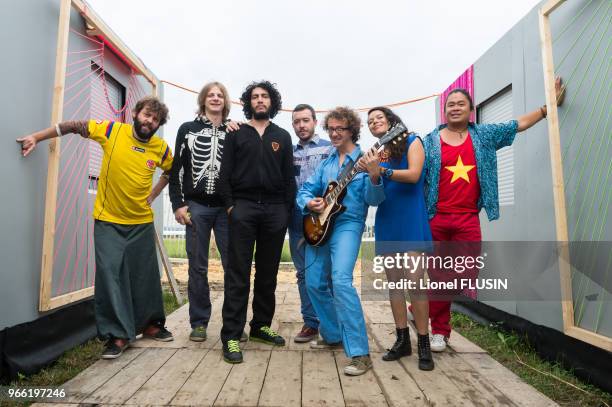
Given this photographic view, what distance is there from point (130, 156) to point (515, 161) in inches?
130

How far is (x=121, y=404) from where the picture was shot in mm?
2324

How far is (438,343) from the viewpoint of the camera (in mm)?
3402

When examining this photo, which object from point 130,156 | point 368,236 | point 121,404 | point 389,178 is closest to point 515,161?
point 389,178

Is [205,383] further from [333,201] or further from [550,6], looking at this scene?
[550,6]

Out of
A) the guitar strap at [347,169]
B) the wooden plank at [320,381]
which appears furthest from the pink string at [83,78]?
the wooden plank at [320,381]

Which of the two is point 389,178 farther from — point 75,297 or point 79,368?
point 75,297

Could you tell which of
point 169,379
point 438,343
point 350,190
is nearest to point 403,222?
point 350,190

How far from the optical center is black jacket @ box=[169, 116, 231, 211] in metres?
3.55

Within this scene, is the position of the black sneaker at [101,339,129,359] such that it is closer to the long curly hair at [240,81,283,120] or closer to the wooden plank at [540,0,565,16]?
the long curly hair at [240,81,283,120]

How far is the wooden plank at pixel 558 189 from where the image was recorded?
3.02m

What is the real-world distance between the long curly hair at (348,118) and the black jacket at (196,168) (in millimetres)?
865

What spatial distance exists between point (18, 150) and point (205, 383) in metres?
1.92

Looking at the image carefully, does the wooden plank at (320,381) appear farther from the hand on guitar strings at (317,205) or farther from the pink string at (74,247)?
the pink string at (74,247)

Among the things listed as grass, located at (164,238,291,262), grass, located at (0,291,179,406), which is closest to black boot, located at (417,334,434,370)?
grass, located at (0,291,179,406)
